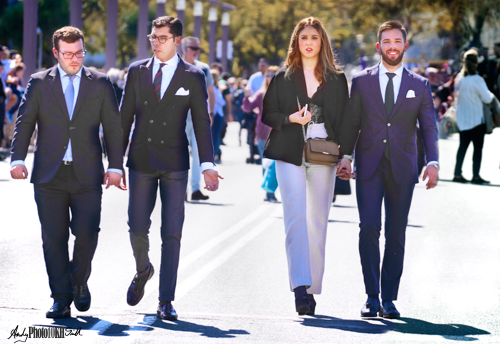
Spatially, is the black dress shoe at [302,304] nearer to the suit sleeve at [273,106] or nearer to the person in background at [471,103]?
the suit sleeve at [273,106]

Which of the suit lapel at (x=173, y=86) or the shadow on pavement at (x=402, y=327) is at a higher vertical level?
the suit lapel at (x=173, y=86)

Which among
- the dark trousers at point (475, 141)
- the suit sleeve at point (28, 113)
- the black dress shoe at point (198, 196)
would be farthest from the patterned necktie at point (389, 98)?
the dark trousers at point (475, 141)

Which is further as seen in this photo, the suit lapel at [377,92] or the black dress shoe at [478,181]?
the black dress shoe at [478,181]

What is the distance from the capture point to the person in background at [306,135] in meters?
6.59

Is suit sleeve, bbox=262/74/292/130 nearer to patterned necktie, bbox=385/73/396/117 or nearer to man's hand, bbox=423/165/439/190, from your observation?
patterned necktie, bbox=385/73/396/117

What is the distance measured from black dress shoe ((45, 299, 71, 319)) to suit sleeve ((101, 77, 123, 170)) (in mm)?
902

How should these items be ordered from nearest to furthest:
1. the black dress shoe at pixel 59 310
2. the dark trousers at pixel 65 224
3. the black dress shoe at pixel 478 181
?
the black dress shoe at pixel 59 310 < the dark trousers at pixel 65 224 < the black dress shoe at pixel 478 181

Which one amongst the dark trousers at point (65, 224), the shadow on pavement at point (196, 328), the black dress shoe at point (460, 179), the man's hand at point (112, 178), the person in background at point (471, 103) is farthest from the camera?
the black dress shoe at point (460, 179)

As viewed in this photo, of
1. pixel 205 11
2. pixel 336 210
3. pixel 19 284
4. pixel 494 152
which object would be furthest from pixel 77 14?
pixel 205 11

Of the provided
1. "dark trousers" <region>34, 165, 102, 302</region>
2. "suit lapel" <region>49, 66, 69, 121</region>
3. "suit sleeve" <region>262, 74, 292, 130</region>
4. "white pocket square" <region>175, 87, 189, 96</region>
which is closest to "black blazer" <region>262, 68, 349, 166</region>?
"suit sleeve" <region>262, 74, 292, 130</region>

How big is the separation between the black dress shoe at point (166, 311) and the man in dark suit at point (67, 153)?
0.45 m

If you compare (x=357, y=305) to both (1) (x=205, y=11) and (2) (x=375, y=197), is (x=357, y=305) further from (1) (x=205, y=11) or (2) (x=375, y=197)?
(1) (x=205, y=11)

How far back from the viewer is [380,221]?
6629 millimetres

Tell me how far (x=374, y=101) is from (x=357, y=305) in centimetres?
146
